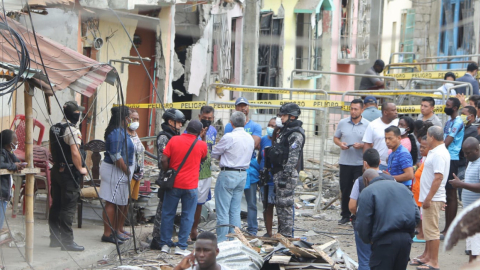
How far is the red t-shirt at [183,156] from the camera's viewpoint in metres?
8.49

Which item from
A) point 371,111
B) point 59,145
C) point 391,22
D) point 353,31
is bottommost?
point 59,145

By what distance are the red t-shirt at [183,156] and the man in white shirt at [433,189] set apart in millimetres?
2683

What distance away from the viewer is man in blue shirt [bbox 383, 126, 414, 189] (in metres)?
8.97

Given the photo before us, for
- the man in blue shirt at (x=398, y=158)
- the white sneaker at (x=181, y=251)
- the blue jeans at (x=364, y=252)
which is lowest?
the white sneaker at (x=181, y=251)

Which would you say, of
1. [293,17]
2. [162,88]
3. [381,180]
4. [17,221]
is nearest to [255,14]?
[293,17]

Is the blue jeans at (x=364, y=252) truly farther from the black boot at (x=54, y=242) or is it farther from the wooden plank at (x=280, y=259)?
the black boot at (x=54, y=242)

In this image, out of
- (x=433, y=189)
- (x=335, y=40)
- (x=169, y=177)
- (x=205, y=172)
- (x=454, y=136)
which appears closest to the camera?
(x=433, y=189)

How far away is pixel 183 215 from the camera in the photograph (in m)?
8.79

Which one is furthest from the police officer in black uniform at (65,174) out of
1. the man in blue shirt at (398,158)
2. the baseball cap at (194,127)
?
the man in blue shirt at (398,158)

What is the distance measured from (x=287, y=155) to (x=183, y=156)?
56.4 inches

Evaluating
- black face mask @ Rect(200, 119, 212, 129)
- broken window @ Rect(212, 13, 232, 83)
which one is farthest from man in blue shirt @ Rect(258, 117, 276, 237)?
broken window @ Rect(212, 13, 232, 83)

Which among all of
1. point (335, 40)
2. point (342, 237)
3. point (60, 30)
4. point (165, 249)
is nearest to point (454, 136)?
point (342, 237)

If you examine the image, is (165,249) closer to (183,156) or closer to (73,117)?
(183,156)

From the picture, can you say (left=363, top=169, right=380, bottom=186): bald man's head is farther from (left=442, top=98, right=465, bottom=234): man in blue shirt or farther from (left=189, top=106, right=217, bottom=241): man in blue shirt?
(left=442, top=98, right=465, bottom=234): man in blue shirt
